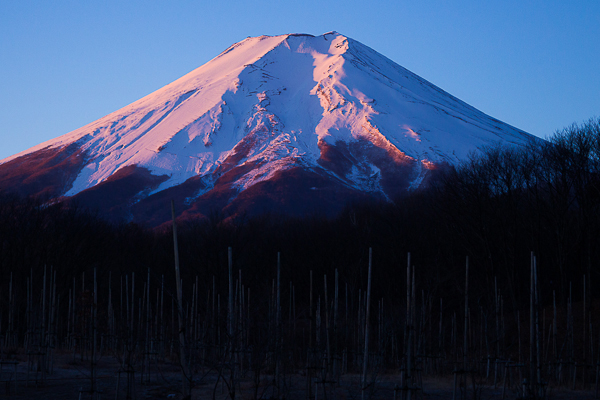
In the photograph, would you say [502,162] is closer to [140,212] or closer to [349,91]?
[140,212]

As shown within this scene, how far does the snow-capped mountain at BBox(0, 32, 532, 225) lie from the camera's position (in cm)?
8625

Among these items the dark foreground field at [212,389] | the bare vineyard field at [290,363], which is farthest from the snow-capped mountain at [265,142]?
the dark foreground field at [212,389]

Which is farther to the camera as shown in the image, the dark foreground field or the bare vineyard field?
the dark foreground field

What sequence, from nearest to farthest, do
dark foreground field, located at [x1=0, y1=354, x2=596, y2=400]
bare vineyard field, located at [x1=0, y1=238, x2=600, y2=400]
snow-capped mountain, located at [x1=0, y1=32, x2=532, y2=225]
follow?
bare vineyard field, located at [x1=0, y1=238, x2=600, y2=400] → dark foreground field, located at [x1=0, y1=354, x2=596, y2=400] → snow-capped mountain, located at [x1=0, y1=32, x2=532, y2=225]

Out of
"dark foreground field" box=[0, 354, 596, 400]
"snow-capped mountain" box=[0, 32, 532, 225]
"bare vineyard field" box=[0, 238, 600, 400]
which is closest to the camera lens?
"bare vineyard field" box=[0, 238, 600, 400]

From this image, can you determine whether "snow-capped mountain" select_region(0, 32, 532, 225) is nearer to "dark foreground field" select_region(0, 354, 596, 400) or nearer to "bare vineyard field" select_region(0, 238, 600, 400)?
"bare vineyard field" select_region(0, 238, 600, 400)

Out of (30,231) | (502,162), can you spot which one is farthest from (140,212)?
(502,162)

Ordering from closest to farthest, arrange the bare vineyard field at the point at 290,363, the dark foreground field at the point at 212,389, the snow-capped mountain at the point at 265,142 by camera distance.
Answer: the bare vineyard field at the point at 290,363
the dark foreground field at the point at 212,389
the snow-capped mountain at the point at 265,142

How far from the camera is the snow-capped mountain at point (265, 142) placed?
283ft

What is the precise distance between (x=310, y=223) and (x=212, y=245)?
1180cm

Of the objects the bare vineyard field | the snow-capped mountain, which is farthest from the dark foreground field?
the snow-capped mountain

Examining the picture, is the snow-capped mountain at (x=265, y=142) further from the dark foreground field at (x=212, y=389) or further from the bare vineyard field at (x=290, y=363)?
the dark foreground field at (x=212, y=389)

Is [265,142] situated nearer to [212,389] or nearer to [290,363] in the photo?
[290,363]

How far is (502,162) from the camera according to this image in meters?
30.5
